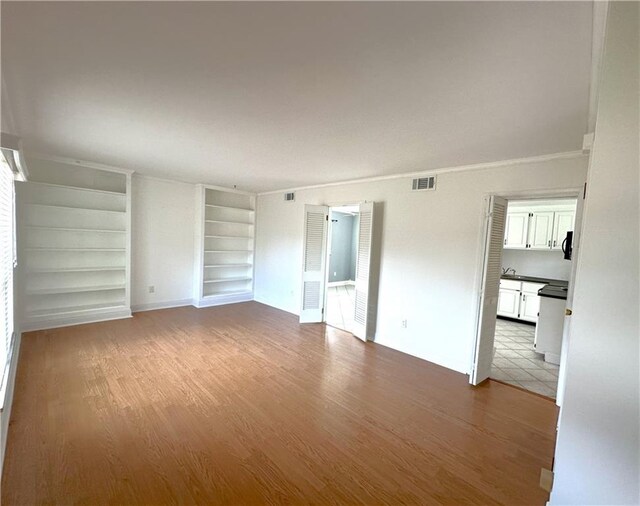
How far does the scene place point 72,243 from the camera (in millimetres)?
4270

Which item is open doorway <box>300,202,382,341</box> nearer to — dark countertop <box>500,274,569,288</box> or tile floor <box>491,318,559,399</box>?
tile floor <box>491,318,559,399</box>

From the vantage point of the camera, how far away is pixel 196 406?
2.43 meters

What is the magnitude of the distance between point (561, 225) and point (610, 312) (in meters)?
5.52

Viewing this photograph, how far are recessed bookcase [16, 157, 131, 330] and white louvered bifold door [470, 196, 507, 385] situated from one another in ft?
16.9

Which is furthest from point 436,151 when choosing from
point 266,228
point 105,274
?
point 105,274

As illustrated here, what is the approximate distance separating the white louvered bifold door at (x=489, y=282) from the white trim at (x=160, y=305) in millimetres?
5104

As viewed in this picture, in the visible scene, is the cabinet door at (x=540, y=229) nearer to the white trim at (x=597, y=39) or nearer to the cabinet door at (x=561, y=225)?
the cabinet door at (x=561, y=225)

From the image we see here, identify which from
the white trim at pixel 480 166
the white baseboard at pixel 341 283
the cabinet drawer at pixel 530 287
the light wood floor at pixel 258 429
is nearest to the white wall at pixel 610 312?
the light wood floor at pixel 258 429

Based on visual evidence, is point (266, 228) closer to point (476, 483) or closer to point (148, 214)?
point (148, 214)

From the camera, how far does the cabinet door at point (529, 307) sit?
5.22 meters

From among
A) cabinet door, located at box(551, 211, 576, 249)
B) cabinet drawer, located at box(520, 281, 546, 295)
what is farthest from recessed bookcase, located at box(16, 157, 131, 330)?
cabinet door, located at box(551, 211, 576, 249)

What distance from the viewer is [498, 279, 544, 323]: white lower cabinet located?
5.24 meters

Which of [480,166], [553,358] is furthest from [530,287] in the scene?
[480,166]

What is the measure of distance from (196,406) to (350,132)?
2.74 m
